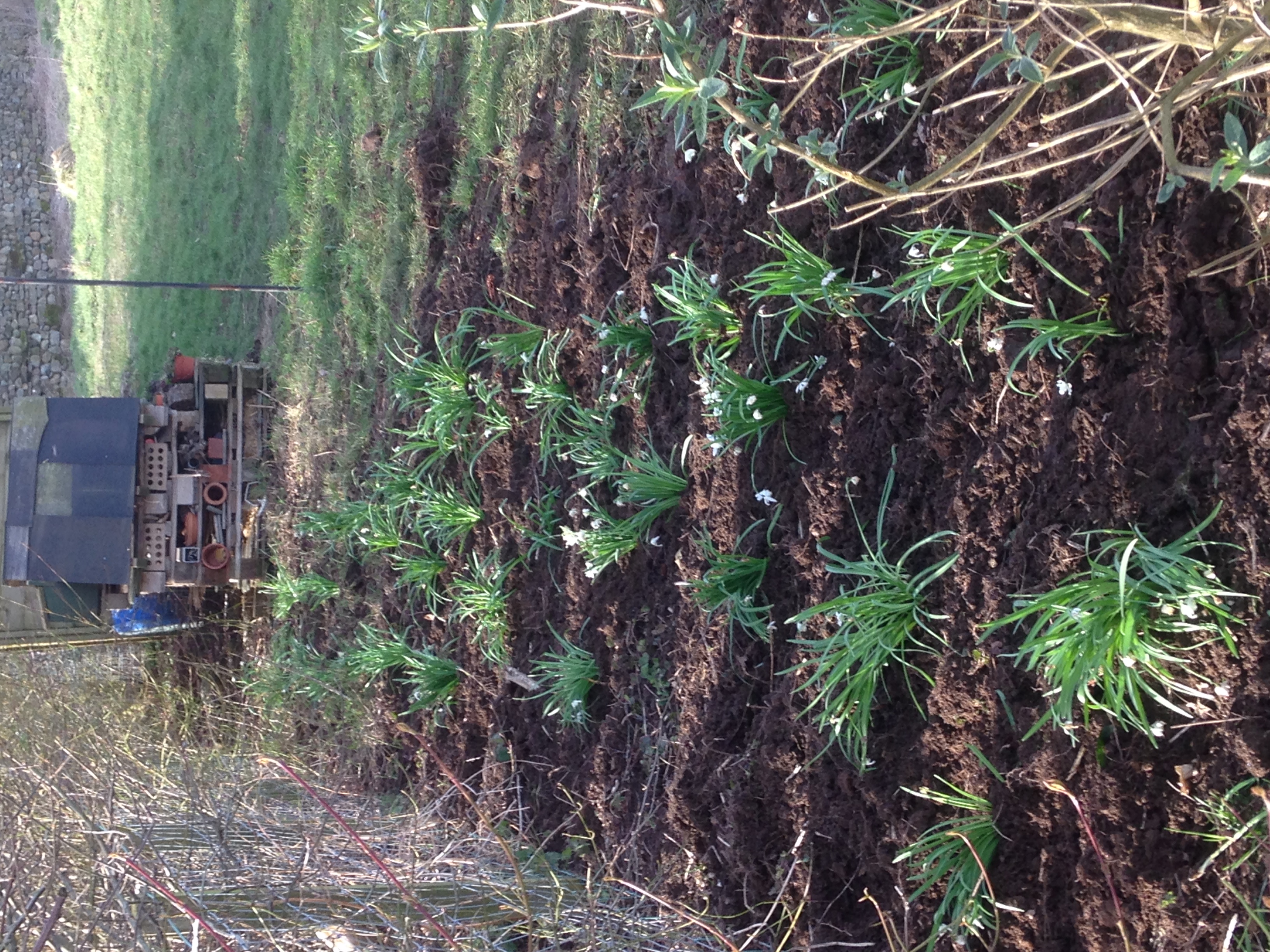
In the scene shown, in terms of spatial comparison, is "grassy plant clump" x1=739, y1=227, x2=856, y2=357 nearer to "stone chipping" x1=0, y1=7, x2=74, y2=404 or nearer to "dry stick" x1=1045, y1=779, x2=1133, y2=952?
"dry stick" x1=1045, y1=779, x2=1133, y2=952

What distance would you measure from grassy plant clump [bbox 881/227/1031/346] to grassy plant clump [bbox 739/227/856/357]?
196 mm

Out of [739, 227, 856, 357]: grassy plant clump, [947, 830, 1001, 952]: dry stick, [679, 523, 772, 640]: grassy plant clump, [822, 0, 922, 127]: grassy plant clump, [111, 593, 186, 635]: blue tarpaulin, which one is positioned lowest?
[111, 593, 186, 635]: blue tarpaulin

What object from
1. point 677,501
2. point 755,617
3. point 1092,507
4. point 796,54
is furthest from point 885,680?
point 796,54

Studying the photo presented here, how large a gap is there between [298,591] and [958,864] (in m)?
4.17

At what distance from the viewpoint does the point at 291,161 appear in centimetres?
703

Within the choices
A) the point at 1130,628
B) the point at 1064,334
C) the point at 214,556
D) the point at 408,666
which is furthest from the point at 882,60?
the point at 214,556

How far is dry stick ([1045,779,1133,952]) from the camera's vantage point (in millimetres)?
2312

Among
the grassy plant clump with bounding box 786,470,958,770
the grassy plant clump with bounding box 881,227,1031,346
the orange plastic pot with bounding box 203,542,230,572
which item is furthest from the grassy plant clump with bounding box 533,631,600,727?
the orange plastic pot with bounding box 203,542,230,572

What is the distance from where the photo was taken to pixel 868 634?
2.75 m

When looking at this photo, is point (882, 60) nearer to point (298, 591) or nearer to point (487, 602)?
point (487, 602)

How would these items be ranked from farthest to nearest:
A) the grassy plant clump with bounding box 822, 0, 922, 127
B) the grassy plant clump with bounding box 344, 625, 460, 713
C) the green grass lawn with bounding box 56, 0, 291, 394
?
the green grass lawn with bounding box 56, 0, 291, 394
the grassy plant clump with bounding box 344, 625, 460, 713
the grassy plant clump with bounding box 822, 0, 922, 127

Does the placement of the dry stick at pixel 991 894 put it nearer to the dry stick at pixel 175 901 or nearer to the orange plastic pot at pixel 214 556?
the dry stick at pixel 175 901

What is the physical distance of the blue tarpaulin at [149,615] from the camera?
20.9 ft

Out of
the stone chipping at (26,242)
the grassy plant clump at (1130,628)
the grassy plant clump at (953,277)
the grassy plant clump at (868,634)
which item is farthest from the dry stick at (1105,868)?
the stone chipping at (26,242)
